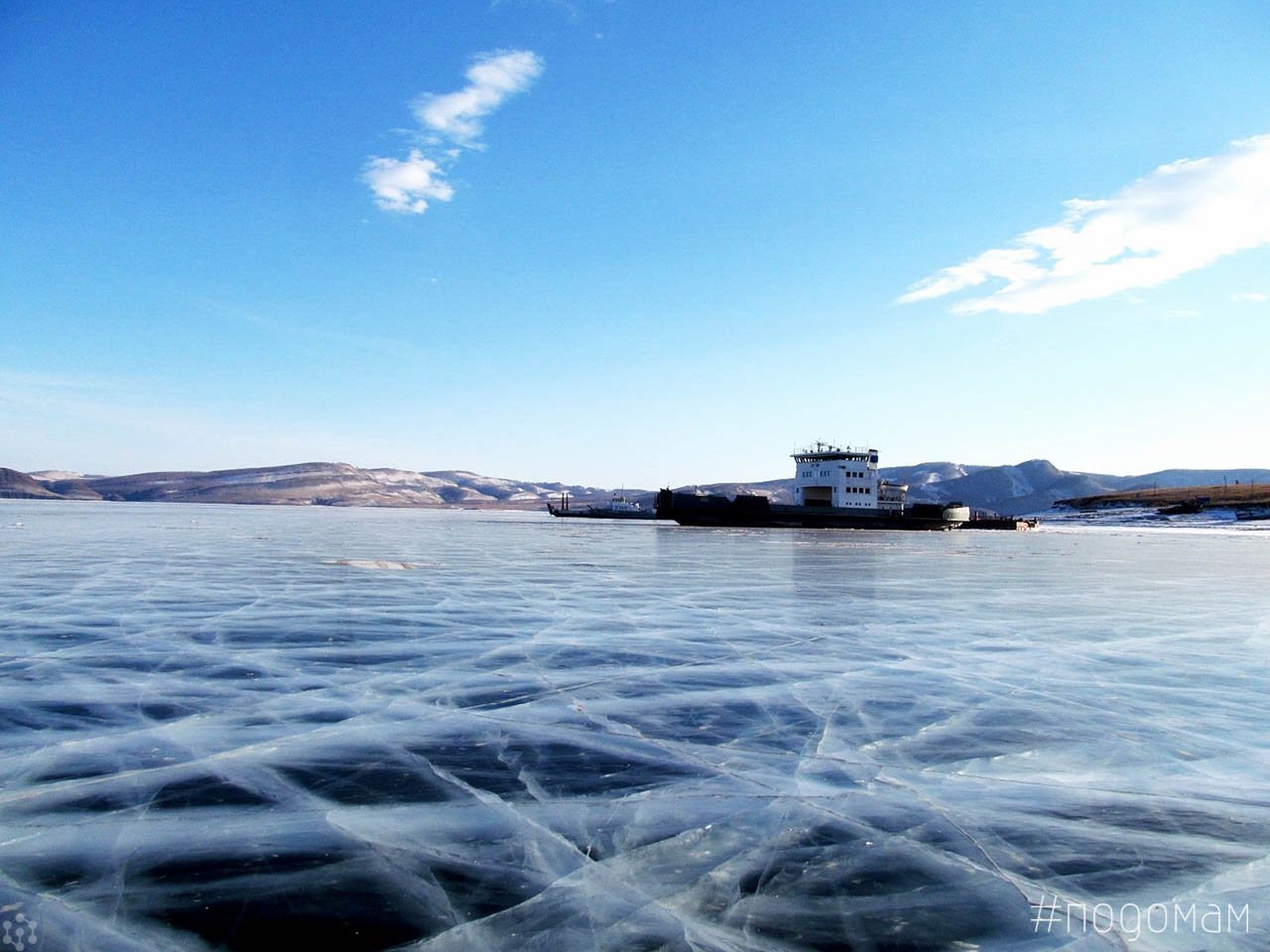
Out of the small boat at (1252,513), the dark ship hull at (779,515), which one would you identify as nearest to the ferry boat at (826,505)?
the dark ship hull at (779,515)

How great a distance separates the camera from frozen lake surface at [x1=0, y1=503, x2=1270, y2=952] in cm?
346

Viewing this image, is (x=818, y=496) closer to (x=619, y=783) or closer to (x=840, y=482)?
(x=840, y=482)

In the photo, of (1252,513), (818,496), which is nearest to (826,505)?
(818,496)

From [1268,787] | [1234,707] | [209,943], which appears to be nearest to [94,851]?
[209,943]

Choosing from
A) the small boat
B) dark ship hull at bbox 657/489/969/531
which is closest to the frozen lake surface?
dark ship hull at bbox 657/489/969/531

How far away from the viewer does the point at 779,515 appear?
69438 mm

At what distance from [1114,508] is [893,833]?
14058 centimetres

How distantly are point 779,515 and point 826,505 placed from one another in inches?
223

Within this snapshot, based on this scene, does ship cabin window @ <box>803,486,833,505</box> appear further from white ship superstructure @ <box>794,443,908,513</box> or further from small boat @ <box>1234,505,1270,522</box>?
small boat @ <box>1234,505,1270,522</box>

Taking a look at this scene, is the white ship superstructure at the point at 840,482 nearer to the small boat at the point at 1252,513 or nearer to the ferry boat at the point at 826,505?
the ferry boat at the point at 826,505

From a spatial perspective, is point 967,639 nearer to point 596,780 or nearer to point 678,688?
point 678,688

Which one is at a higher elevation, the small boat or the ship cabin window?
the ship cabin window

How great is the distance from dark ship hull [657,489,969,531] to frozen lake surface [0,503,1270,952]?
5788 cm

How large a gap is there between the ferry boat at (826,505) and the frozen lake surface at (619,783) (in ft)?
191
